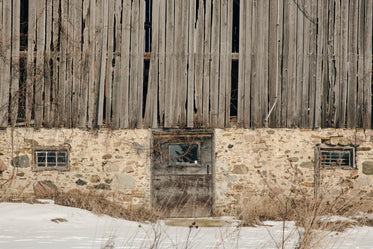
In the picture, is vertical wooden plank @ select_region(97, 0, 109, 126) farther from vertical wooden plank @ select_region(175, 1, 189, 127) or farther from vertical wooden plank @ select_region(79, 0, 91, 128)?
vertical wooden plank @ select_region(175, 1, 189, 127)

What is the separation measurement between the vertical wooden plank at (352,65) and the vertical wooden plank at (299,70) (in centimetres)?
110

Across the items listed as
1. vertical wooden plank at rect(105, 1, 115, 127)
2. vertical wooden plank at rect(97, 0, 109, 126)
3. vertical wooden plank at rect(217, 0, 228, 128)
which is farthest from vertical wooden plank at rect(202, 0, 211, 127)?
vertical wooden plank at rect(97, 0, 109, 126)

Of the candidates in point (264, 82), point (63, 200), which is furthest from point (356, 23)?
point (63, 200)

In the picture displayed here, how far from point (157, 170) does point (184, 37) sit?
3.14 m

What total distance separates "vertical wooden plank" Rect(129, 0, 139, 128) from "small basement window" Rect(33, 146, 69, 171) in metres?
1.76

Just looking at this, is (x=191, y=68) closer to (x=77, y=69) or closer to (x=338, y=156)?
(x=77, y=69)

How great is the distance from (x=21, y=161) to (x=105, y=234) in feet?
14.0

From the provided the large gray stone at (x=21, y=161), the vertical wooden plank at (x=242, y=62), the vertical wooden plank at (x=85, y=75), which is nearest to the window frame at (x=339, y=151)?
the vertical wooden plank at (x=242, y=62)

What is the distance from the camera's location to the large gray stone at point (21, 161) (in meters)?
9.37

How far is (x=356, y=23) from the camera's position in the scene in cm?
941

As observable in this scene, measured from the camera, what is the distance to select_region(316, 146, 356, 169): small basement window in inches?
368

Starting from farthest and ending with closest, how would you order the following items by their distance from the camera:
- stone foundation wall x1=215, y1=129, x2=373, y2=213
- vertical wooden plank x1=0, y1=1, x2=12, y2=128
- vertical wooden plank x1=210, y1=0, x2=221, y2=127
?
vertical wooden plank x1=0, y1=1, x2=12, y2=128 → vertical wooden plank x1=210, y1=0, x2=221, y2=127 → stone foundation wall x1=215, y1=129, x2=373, y2=213

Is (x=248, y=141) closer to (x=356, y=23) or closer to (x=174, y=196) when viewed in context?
(x=174, y=196)

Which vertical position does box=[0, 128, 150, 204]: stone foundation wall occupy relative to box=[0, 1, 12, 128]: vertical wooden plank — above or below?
below
